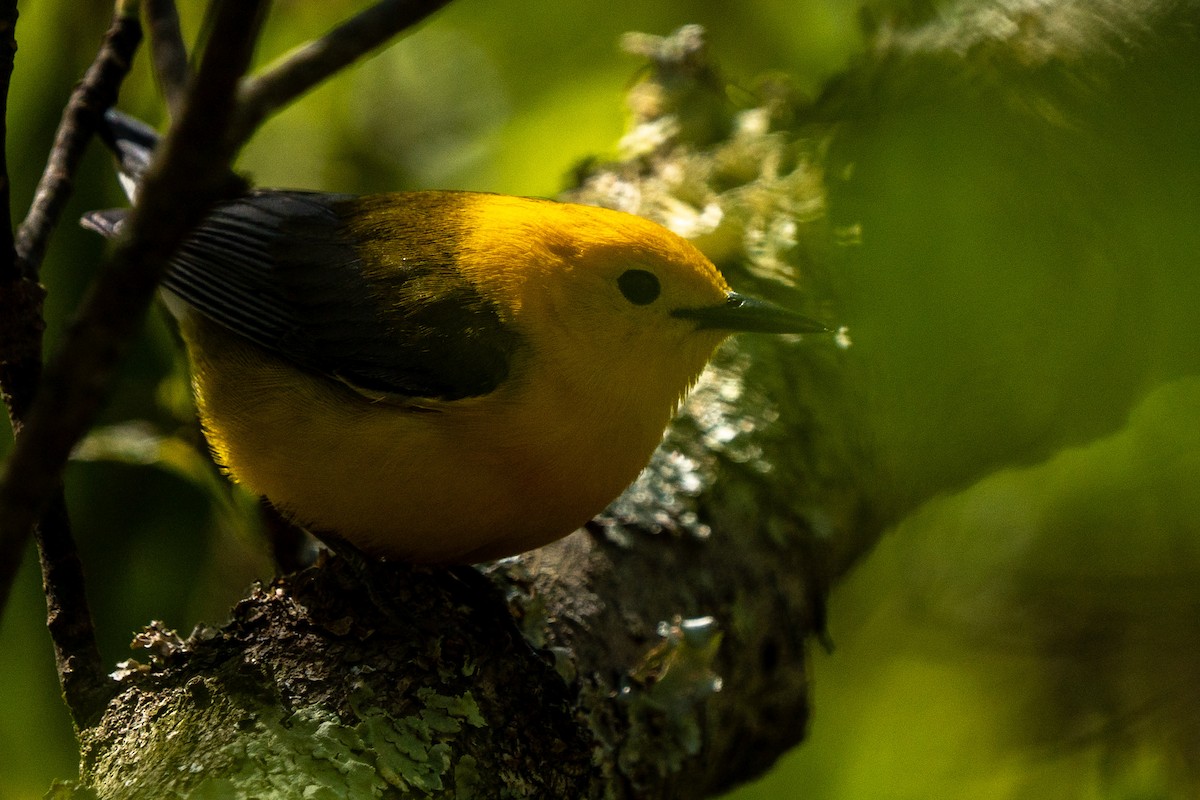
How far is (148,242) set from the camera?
44.6 inches

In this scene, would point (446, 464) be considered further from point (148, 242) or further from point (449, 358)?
point (148, 242)

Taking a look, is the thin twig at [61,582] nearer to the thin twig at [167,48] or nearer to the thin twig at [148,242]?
the thin twig at [167,48]

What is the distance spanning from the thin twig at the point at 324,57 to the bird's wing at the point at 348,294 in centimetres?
180

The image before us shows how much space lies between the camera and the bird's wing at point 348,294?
10.2ft

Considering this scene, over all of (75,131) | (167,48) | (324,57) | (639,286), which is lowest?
(639,286)

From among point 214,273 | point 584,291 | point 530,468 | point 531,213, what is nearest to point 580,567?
point 530,468

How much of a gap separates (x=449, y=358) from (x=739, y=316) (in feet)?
2.59

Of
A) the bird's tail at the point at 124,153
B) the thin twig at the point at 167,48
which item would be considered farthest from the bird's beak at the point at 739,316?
the bird's tail at the point at 124,153

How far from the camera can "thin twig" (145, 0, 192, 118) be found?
6.60 ft

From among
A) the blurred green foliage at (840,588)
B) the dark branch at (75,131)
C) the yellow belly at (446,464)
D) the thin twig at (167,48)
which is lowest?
the blurred green foliage at (840,588)

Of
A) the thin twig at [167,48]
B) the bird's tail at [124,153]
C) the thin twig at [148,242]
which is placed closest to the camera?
the thin twig at [148,242]

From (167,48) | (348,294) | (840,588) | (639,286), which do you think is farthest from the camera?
(840,588)

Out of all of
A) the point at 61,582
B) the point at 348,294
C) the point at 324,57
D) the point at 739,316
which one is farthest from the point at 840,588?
the point at 324,57

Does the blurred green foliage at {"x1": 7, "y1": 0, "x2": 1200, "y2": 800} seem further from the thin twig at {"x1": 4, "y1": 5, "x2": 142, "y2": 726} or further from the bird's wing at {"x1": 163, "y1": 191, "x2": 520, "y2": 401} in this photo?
the bird's wing at {"x1": 163, "y1": 191, "x2": 520, "y2": 401}
